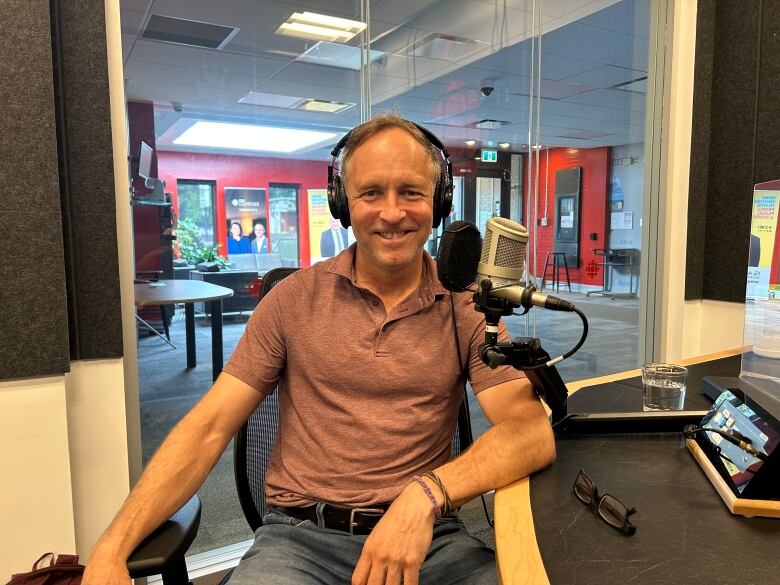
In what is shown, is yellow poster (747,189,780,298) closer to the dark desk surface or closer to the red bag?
the dark desk surface

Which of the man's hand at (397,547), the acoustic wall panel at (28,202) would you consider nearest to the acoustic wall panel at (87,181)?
the acoustic wall panel at (28,202)

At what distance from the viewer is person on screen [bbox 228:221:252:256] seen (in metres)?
→ 2.42

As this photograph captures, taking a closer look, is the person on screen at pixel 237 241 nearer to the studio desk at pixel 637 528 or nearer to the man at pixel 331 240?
the man at pixel 331 240

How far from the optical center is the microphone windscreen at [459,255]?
0.82m

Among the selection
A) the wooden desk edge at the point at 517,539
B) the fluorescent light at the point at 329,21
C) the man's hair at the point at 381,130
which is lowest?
the wooden desk edge at the point at 517,539

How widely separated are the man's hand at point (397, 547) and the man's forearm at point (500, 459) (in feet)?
0.24

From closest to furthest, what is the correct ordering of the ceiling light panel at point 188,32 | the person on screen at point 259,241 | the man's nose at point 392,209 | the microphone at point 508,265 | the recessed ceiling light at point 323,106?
the microphone at point 508,265 < the man's nose at point 392,209 < the ceiling light panel at point 188,32 < the person on screen at point 259,241 < the recessed ceiling light at point 323,106

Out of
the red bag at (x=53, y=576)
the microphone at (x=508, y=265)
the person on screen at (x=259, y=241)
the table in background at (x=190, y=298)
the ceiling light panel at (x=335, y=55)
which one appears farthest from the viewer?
the ceiling light panel at (x=335, y=55)

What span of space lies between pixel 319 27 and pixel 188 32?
665 mm

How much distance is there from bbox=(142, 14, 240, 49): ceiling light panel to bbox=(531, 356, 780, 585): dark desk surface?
91.9 inches

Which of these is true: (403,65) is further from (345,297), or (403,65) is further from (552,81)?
(345,297)

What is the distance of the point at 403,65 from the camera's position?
3.69 meters

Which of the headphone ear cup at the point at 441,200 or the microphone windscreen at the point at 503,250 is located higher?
the headphone ear cup at the point at 441,200

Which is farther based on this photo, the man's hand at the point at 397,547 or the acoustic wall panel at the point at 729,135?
the acoustic wall panel at the point at 729,135
